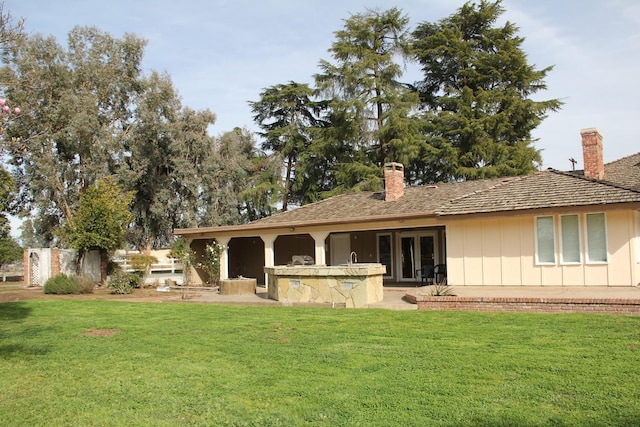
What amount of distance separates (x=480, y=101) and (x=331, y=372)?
93.9 ft

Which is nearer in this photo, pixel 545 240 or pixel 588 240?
pixel 588 240

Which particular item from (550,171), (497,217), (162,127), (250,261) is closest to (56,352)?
(497,217)

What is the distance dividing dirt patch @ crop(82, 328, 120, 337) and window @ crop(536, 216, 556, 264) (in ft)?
35.5

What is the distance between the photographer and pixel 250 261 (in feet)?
85.5

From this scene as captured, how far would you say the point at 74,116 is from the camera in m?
30.0

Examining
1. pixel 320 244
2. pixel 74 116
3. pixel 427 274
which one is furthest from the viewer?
pixel 74 116

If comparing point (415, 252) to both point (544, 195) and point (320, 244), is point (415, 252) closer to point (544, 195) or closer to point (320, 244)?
point (320, 244)

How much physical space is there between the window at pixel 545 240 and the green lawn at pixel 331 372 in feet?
15.3

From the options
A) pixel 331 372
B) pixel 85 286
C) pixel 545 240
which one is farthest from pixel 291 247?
pixel 331 372

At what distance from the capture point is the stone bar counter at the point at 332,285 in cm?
1305

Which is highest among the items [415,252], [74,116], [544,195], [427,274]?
[74,116]

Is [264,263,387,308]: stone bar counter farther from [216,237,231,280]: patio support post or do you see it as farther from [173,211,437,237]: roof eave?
[216,237,231,280]: patio support post

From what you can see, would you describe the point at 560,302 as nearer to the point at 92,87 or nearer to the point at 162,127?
the point at 162,127

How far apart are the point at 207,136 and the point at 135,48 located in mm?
6637
